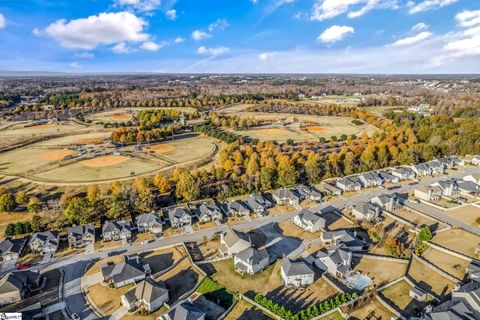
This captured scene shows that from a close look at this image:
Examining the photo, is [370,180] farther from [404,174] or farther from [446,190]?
[446,190]

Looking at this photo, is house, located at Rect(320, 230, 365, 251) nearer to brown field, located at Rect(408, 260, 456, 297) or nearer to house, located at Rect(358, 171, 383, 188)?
brown field, located at Rect(408, 260, 456, 297)

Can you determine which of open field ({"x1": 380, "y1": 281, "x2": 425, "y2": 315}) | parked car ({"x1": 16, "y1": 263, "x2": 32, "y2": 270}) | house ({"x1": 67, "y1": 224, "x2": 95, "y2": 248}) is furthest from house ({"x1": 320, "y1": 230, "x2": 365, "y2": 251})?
parked car ({"x1": 16, "y1": 263, "x2": 32, "y2": 270})

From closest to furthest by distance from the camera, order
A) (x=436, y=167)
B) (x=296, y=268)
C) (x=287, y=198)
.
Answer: (x=296, y=268) → (x=287, y=198) → (x=436, y=167)

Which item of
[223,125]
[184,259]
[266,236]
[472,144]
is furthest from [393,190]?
[223,125]

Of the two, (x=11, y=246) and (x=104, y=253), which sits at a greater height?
(x=11, y=246)

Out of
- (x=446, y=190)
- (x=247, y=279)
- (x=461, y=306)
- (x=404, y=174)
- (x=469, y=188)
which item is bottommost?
(x=247, y=279)

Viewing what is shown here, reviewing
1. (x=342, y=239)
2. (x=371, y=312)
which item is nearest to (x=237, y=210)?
(x=342, y=239)
